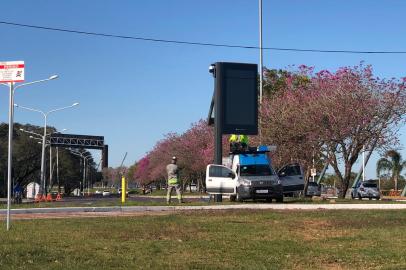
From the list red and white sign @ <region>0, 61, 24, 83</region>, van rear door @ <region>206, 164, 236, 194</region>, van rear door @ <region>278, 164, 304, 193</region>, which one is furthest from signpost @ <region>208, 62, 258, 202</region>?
red and white sign @ <region>0, 61, 24, 83</region>

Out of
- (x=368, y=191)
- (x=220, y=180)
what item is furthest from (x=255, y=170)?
(x=368, y=191)

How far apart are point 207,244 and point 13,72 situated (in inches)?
194

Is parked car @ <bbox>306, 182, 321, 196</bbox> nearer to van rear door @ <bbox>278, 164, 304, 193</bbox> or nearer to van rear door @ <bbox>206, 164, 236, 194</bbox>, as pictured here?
van rear door @ <bbox>278, 164, 304, 193</bbox>

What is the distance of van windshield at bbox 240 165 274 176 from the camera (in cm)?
2362

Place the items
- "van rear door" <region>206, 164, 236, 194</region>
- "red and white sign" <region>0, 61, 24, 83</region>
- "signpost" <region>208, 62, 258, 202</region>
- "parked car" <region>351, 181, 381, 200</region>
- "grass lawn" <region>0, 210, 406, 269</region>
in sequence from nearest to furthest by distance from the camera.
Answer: "grass lawn" <region>0, 210, 406, 269</region>, "red and white sign" <region>0, 61, 24, 83</region>, "van rear door" <region>206, 164, 236, 194</region>, "signpost" <region>208, 62, 258, 202</region>, "parked car" <region>351, 181, 381, 200</region>

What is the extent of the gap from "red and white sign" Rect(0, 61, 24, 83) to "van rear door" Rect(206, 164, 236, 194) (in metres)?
13.3

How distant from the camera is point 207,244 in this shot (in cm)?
905

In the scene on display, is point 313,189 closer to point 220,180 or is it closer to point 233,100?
point 233,100

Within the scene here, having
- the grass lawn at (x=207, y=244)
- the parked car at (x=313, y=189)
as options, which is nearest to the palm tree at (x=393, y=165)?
the parked car at (x=313, y=189)

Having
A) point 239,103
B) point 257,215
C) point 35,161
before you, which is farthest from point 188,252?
point 35,161

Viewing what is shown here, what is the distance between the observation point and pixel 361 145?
31.6 m

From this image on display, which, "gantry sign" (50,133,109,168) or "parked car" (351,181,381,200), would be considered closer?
"parked car" (351,181,381,200)

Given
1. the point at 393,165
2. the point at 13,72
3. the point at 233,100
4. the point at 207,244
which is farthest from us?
the point at 393,165

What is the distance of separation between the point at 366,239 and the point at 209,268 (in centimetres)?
354
